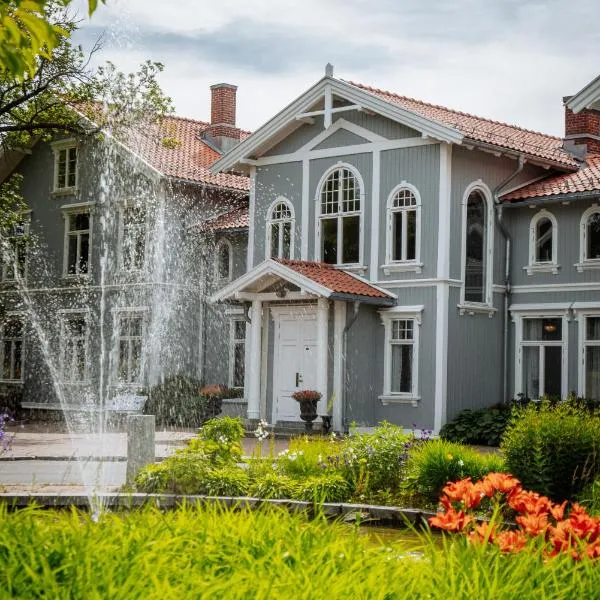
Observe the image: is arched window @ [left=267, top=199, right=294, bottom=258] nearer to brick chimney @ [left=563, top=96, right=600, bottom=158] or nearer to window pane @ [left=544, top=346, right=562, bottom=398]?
window pane @ [left=544, top=346, right=562, bottom=398]

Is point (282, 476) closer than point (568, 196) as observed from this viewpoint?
Yes

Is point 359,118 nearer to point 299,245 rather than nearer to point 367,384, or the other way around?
point 299,245

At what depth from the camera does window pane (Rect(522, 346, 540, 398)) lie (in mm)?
24625

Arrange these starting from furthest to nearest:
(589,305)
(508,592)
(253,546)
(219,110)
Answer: (219,110)
(589,305)
(253,546)
(508,592)

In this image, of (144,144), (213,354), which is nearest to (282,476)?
(213,354)

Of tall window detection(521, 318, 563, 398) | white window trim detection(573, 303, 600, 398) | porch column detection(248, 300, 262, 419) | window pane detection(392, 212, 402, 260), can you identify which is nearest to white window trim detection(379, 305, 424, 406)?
window pane detection(392, 212, 402, 260)

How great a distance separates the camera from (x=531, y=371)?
976 inches

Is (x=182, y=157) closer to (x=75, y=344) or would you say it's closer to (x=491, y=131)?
(x=75, y=344)

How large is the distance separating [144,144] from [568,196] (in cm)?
1316

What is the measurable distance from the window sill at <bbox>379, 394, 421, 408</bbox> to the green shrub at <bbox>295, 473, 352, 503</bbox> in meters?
11.7

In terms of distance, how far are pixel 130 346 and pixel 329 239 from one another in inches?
334

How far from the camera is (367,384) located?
2483cm

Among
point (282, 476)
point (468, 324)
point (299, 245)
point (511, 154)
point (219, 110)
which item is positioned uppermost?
point (219, 110)

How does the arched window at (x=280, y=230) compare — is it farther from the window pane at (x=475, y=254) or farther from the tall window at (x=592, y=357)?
the tall window at (x=592, y=357)
